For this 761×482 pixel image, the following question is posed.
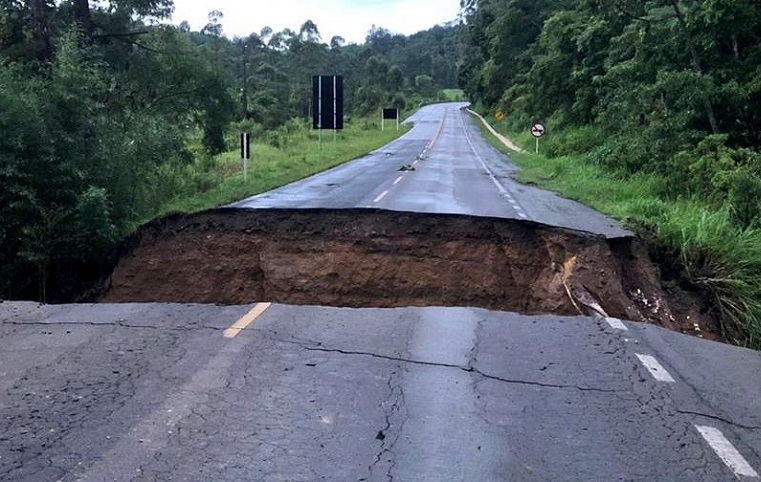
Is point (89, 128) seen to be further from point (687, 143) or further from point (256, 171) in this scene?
point (687, 143)

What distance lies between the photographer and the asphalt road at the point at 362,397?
411 cm

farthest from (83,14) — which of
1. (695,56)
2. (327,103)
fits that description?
(327,103)

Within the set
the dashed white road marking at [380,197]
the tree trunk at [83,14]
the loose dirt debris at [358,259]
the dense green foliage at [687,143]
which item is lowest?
the loose dirt debris at [358,259]

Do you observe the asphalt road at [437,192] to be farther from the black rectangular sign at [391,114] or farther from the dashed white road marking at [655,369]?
the black rectangular sign at [391,114]

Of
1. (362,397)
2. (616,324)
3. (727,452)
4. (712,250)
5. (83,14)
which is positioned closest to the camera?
(727,452)

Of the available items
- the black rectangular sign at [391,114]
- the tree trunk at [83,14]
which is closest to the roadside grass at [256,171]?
the tree trunk at [83,14]

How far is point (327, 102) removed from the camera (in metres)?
40.7

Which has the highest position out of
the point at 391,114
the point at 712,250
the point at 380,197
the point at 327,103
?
the point at 327,103

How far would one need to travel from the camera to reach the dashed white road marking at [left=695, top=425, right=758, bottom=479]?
4141 millimetres

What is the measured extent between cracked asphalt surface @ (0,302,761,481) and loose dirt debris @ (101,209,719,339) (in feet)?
11.7

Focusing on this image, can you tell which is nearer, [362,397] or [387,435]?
[387,435]

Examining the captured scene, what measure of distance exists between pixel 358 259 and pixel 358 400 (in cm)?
693

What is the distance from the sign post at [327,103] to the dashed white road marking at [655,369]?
114 feet

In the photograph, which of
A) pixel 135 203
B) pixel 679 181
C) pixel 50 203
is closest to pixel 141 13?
pixel 135 203
